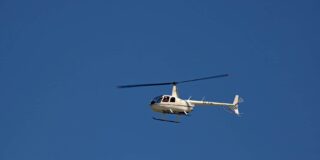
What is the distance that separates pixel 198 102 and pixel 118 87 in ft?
23.3

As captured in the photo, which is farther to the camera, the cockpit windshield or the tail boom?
the tail boom

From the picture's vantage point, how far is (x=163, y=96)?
4572 centimetres

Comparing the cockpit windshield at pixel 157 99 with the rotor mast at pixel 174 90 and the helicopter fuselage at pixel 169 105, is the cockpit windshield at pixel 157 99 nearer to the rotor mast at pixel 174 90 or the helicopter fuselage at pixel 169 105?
the helicopter fuselage at pixel 169 105

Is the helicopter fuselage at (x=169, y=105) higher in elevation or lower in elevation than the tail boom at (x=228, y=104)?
lower

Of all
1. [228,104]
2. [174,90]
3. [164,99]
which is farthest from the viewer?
[228,104]

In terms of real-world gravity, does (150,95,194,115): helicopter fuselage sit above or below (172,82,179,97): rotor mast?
below

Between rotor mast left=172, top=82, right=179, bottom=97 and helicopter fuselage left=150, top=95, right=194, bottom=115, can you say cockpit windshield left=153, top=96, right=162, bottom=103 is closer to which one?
helicopter fuselage left=150, top=95, right=194, bottom=115

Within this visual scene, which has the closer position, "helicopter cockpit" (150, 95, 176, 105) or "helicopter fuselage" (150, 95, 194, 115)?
"helicopter fuselage" (150, 95, 194, 115)

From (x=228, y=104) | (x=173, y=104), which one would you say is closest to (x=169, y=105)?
(x=173, y=104)

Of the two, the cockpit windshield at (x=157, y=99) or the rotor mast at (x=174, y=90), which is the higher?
the rotor mast at (x=174, y=90)

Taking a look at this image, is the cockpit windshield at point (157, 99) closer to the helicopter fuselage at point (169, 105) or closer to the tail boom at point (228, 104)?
the helicopter fuselage at point (169, 105)

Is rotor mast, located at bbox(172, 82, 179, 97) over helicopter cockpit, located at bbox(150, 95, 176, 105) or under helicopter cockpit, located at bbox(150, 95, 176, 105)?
over

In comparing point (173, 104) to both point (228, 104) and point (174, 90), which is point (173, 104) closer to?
point (174, 90)

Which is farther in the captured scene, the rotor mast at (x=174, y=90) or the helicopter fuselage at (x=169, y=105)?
the rotor mast at (x=174, y=90)
